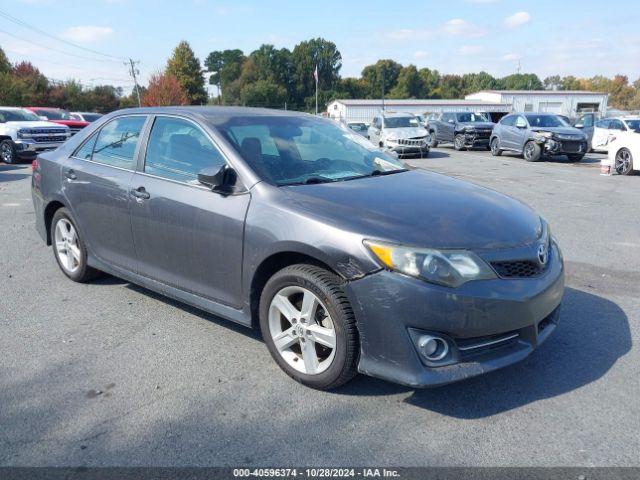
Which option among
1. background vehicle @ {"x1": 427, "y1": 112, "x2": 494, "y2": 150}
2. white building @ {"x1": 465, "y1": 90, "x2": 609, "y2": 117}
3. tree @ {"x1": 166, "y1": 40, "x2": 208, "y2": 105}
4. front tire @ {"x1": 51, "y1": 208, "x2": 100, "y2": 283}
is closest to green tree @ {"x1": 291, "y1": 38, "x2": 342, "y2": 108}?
tree @ {"x1": 166, "y1": 40, "x2": 208, "y2": 105}

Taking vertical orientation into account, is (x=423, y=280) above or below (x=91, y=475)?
above

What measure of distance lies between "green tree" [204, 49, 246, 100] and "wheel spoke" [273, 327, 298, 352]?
407 ft

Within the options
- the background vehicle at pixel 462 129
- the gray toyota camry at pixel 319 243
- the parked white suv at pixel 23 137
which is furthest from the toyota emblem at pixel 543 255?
the background vehicle at pixel 462 129

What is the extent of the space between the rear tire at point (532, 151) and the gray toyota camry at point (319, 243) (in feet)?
50.3

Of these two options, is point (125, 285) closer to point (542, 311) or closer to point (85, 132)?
point (85, 132)

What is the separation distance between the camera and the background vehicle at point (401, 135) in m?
19.4

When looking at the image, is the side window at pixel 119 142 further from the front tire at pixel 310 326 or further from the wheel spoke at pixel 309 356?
the wheel spoke at pixel 309 356

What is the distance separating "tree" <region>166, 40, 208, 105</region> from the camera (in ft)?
259

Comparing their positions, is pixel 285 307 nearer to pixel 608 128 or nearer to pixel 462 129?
pixel 608 128

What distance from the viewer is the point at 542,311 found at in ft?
10.2

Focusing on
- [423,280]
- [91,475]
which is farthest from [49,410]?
[423,280]

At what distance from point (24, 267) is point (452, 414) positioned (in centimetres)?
480

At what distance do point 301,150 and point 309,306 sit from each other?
1.37 meters

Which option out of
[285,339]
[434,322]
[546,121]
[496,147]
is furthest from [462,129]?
[434,322]
